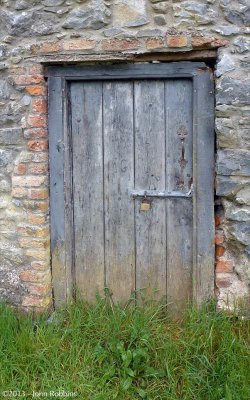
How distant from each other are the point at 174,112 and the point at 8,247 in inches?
59.2

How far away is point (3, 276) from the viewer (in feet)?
11.1

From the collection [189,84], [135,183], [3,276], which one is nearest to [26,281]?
[3,276]

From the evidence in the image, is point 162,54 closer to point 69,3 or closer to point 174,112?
point 174,112

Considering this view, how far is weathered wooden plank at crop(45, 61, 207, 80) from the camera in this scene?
3025 mm

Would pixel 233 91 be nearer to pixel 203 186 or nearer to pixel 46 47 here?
pixel 203 186

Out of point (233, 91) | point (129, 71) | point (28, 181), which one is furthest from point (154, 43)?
point (28, 181)

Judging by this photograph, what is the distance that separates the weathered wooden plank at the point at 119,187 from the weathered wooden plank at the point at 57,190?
31cm

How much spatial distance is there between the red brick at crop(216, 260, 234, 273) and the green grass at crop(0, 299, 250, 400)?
0.25 m

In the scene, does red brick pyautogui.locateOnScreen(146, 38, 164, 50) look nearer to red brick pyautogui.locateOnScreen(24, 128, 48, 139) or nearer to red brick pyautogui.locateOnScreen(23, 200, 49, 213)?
red brick pyautogui.locateOnScreen(24, 128, 48, 139)

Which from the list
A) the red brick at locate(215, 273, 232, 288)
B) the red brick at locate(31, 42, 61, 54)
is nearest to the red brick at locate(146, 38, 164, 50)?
the red brick at locate(31, 42, 61, 54)

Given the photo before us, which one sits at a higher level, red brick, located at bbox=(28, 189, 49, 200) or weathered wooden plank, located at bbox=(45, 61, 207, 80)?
weathered wooden plank, located at bbox=(45, 61, 207, 80)

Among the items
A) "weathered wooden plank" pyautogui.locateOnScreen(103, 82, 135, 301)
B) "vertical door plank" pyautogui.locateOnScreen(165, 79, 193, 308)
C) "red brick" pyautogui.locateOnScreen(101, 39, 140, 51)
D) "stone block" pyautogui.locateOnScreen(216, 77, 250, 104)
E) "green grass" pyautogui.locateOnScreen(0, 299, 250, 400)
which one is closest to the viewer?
"green grass" pyautogui.locateOnScreen(0, 299, 250, 400)

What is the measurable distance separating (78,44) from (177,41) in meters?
0.65

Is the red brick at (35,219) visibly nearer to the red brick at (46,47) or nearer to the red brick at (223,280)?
the red brick at (46,47)
